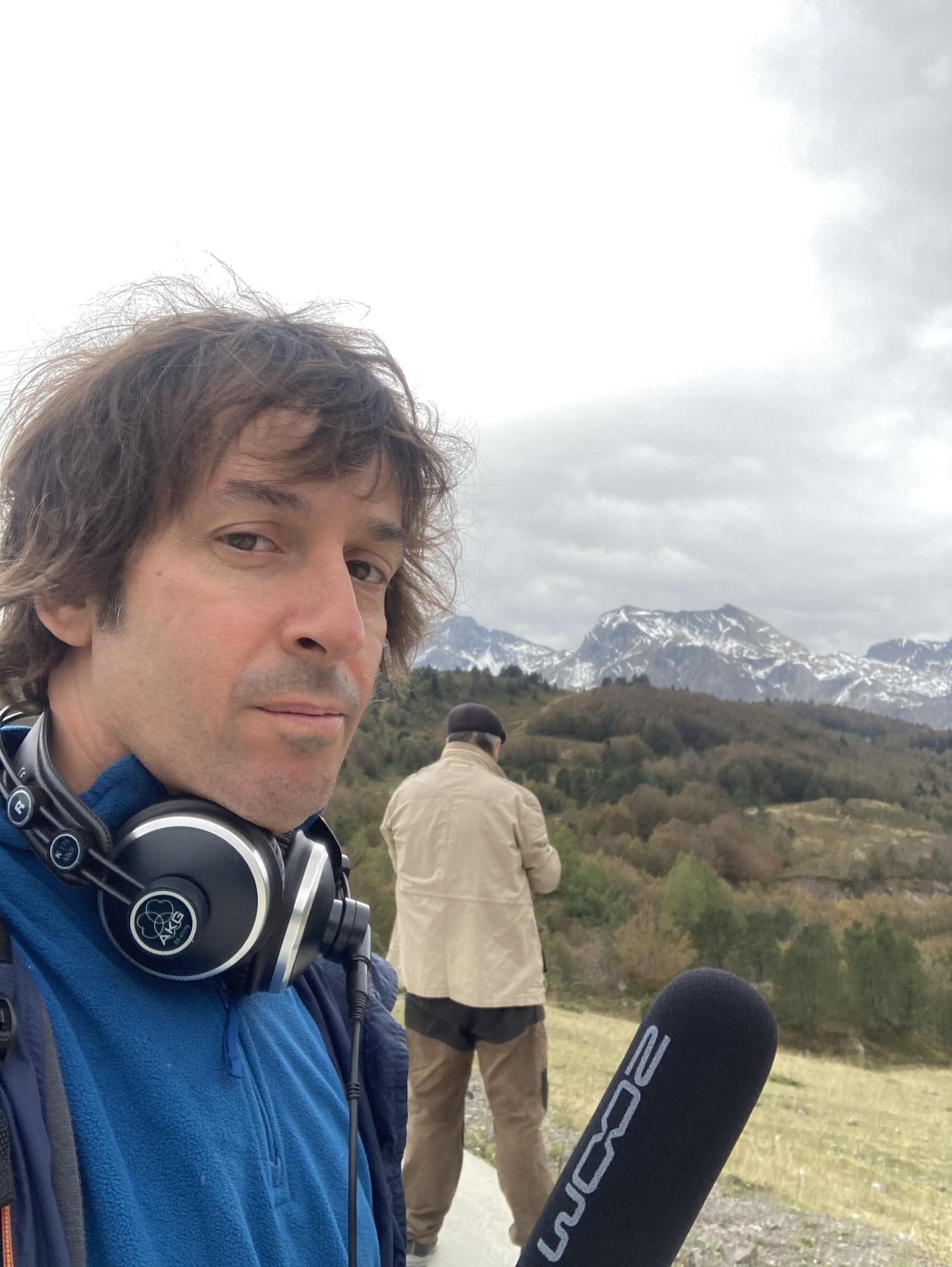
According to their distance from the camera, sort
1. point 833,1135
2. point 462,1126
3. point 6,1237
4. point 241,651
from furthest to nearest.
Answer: point 833,1135 < point 462,1126 < point 241,651 < point 6,1237

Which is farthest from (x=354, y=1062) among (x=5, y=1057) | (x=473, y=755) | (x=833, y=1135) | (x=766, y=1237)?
(x=833, y=1135)

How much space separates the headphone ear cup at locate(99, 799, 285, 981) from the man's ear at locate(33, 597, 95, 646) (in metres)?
0.30

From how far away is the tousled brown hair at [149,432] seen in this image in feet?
4.45

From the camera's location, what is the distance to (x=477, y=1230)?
464 centimetres

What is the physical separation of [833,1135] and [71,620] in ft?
40.9

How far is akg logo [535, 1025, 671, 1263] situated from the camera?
1.13 m

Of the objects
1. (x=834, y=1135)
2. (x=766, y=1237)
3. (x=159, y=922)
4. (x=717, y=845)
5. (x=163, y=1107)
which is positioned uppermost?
(x=717, y=845)

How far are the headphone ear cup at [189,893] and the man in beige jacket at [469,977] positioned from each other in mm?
3430

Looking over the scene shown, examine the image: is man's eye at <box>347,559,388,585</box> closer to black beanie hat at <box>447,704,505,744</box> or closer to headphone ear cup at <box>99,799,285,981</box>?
headphone ear cup at <box>99,799,285,981</box>

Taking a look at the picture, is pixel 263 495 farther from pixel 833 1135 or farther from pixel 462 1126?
pixel 833 1135

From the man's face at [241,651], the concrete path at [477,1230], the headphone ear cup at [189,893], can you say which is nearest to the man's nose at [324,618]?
the man's face at [241,651]

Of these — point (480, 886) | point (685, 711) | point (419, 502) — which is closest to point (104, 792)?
point (419, 502)

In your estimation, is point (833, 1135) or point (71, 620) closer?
point (71, 620)

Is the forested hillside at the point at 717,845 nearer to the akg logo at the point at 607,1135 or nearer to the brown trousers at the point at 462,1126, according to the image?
the brown trousers at the point at 462,1126
